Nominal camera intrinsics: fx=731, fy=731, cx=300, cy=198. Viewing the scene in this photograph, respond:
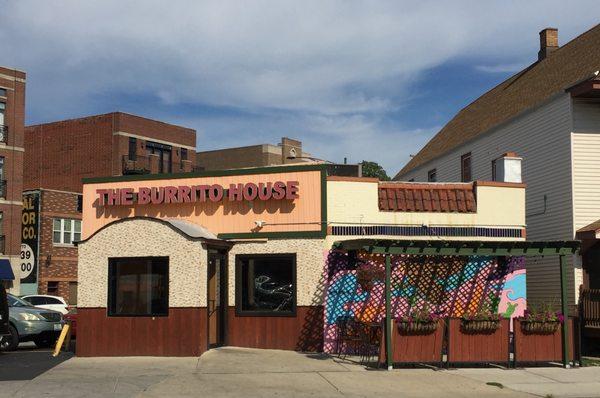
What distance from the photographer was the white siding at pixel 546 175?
19125 mm

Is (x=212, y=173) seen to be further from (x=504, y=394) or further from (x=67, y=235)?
(x=67, y=235)

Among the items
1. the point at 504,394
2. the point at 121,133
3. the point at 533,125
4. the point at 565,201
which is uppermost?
the point at 121,133

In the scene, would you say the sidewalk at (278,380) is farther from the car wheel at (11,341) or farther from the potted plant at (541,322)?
the car wheel at (11,341)

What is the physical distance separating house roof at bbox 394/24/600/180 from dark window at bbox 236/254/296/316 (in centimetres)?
881

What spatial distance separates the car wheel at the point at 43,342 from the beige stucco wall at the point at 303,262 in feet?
20.0

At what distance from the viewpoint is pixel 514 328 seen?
15.2 meters

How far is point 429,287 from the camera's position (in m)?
17.1

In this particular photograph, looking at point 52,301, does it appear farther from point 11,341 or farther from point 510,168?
point 510,168

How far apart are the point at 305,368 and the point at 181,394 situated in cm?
336

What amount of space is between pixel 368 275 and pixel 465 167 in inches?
439

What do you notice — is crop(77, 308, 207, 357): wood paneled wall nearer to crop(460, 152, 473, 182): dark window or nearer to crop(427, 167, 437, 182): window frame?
crop(460, 152, 473, 182): dark window

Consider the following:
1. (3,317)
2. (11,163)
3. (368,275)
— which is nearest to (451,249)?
(368,275)

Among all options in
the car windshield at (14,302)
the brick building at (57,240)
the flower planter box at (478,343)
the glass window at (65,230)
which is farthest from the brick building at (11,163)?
the flower planter box at (478,343)

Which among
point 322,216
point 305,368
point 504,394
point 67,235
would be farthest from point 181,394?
point 67,235
